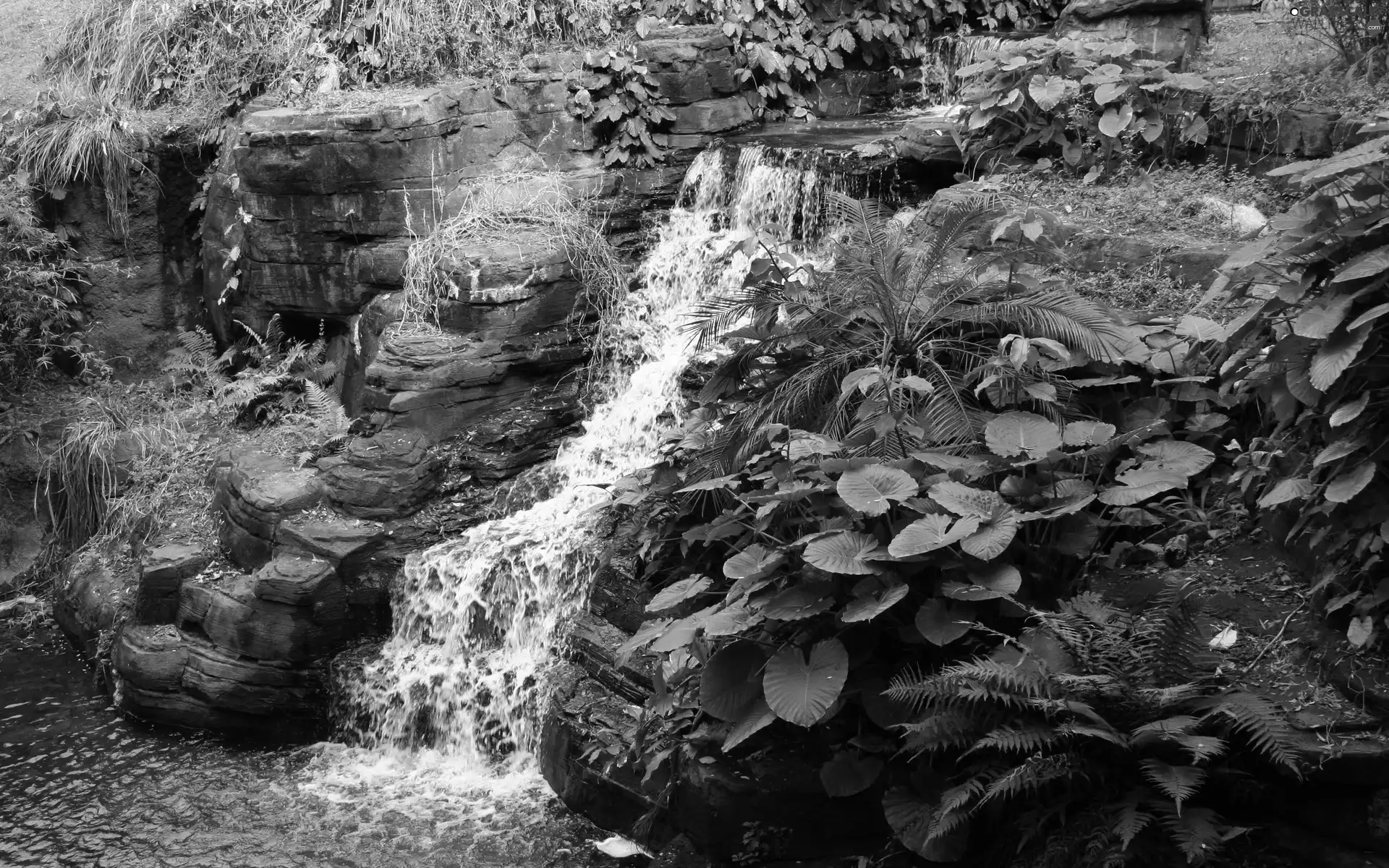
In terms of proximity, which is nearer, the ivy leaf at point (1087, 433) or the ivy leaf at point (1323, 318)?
the ivy leaf at point (1323, 318)

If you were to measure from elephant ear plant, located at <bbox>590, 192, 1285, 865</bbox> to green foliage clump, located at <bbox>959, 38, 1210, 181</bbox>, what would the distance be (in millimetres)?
2062

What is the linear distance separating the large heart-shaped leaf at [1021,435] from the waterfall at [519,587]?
177cm

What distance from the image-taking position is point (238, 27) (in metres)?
10.1

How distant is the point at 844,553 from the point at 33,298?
8253 mm

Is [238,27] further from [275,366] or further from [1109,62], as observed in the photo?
[1109,62]

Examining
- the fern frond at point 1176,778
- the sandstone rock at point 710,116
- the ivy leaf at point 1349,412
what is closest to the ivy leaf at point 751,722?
the fern frond at point 1176,778

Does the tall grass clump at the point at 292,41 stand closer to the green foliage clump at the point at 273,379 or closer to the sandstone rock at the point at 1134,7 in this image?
the green foliage clump at the point at 273,379

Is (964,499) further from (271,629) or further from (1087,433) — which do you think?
(271,629)

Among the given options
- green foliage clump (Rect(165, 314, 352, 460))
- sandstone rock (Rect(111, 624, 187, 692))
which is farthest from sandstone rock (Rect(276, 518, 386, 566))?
green foliage clump (Rect(165, 314, 352, 460))

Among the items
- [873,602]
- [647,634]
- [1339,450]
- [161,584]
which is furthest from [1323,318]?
[161,584]

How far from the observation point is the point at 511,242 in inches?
309

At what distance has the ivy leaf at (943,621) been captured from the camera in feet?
13.1

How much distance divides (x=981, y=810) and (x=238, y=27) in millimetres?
9247

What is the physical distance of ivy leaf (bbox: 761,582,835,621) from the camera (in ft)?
13.7
